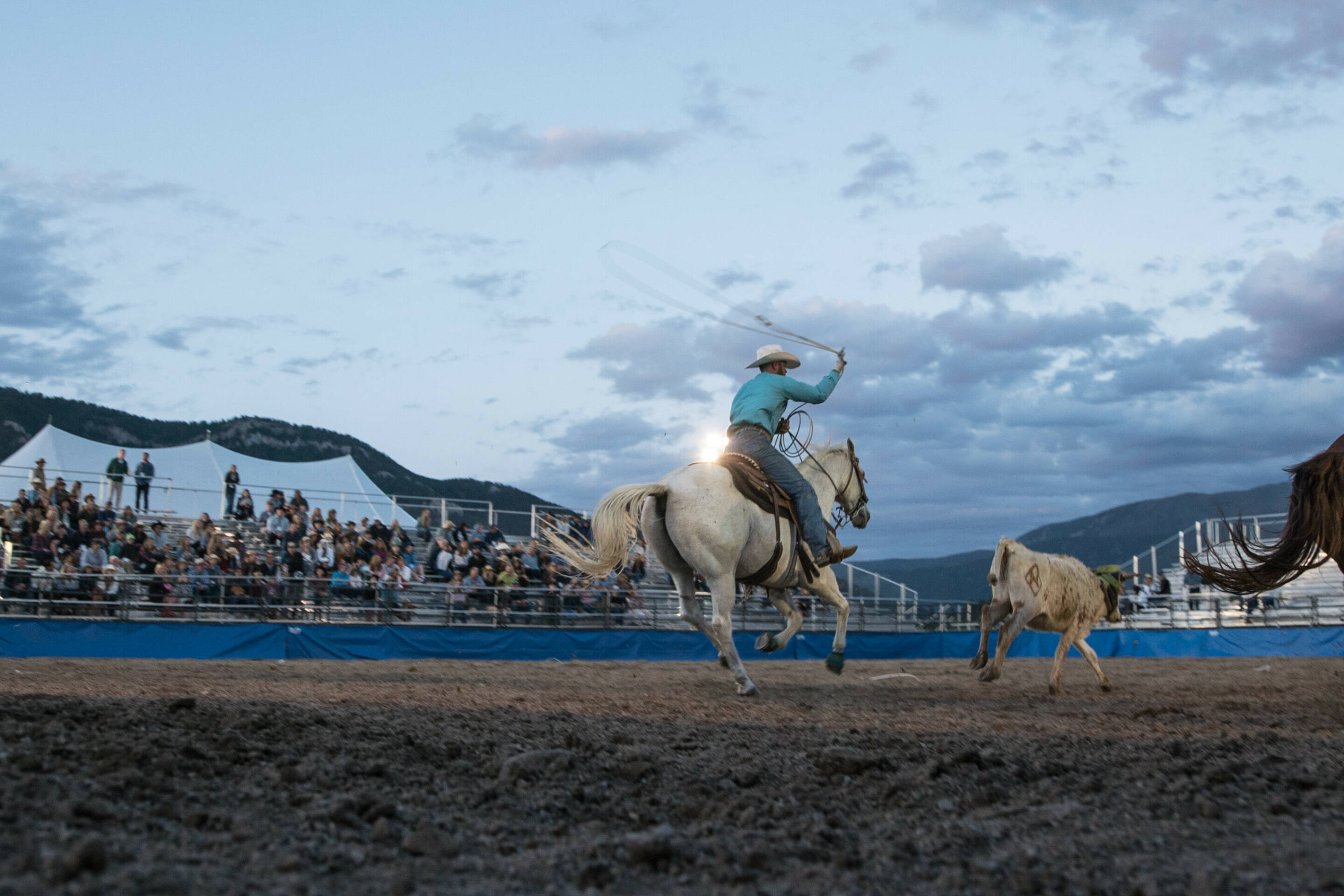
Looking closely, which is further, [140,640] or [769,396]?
[140,640]

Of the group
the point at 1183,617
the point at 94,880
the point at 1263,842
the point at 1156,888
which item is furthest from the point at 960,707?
the point at 1183,617

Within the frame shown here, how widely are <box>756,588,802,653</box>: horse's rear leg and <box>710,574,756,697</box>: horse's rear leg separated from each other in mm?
694

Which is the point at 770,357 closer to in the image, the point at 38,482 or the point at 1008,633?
the point at 1008,633

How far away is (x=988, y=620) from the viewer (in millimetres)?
11555

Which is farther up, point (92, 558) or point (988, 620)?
point (92, 558)

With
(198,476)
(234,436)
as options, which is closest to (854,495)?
(198,476)

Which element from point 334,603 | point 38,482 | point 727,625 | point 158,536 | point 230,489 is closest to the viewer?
point 727,625

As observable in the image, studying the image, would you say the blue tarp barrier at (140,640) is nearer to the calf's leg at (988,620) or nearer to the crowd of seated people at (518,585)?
the crowd of seated people at (518,585)

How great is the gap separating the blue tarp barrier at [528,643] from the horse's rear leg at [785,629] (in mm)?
9072

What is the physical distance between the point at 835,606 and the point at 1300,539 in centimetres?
415

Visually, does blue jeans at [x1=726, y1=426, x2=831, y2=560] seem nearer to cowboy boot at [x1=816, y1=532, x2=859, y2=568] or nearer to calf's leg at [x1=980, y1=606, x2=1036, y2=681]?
cowboy boot at [x1=816, y1=532, x2=859, y2=568]

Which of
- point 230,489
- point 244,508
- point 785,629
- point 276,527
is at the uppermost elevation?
point 230,489

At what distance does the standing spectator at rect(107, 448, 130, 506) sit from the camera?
868 inches

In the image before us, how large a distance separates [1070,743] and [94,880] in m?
4.52
